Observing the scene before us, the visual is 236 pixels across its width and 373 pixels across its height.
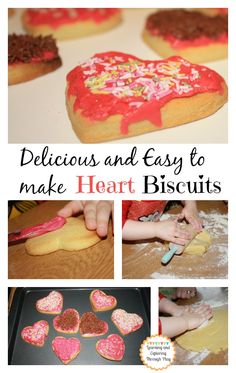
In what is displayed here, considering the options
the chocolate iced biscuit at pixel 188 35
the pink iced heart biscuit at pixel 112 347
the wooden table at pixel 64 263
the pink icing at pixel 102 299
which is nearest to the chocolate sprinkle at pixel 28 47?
the chocolate iced biscuit at pixel 188 35

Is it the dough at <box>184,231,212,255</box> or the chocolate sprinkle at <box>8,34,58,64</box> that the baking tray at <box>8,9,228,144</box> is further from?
the dough at <box>184,231,212,255</box>

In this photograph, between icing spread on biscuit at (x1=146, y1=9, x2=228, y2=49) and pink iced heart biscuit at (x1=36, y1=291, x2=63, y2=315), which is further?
icing spread on biscuit at (x1=146, y1=9, x2=228, y2=49)

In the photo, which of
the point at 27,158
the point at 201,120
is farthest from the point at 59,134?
the point at 201,120

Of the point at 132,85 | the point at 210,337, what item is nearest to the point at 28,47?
the point at 132,85

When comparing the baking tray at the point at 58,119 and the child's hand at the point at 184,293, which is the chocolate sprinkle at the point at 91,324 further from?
the baking tray at the point at 58,119

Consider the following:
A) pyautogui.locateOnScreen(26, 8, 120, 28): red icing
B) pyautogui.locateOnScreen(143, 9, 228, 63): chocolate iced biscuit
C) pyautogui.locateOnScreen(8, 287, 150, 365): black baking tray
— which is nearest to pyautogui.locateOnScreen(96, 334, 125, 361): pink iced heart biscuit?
pyautogui.locateOnScreen(8, 287, 150, 365): black baking tray
